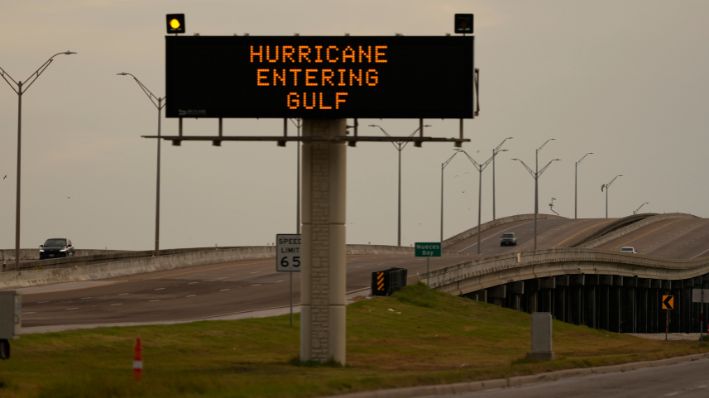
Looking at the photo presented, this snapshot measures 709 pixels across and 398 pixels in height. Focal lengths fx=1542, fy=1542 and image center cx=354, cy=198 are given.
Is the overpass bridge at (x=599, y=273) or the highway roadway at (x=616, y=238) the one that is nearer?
the overpass bridge at (x=599, y=273)

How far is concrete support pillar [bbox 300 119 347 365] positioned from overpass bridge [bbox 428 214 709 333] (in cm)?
3702

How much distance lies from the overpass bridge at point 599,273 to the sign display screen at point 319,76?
3777cm

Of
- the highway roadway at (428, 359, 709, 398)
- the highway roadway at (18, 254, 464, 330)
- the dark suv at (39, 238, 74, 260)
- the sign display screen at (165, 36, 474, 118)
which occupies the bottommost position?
the highway roadway at (428, 359, 709, 398)

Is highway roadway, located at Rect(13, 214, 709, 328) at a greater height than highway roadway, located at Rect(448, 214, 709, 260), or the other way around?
highway roadway, located at Rect(448, 214, 709, 260)

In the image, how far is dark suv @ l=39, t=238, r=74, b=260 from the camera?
10712cm

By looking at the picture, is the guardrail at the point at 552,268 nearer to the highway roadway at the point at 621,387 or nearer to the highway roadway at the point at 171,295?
the highway roadway at the point at 171,295

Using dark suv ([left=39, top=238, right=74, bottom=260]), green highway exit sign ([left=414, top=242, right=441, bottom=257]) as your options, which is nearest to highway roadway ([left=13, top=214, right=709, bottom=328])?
green highway exit sign ([left=414, top=242, right=441, bottom=257])

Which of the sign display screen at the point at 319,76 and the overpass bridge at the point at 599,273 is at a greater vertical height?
the sign display screen at the point at 319,76

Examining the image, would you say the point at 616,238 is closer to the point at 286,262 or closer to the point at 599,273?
the point at 599,273

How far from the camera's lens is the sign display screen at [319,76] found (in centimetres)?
3859

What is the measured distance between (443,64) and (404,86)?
1.19m

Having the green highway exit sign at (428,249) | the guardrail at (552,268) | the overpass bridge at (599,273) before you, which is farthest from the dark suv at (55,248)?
the green highway exit sign at (428,249)

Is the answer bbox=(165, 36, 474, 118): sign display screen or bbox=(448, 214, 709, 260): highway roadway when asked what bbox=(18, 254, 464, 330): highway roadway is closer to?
bbox=(165, 36, 474, 118): sign display screen

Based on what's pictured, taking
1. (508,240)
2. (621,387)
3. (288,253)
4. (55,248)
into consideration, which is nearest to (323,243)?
(288,253)
